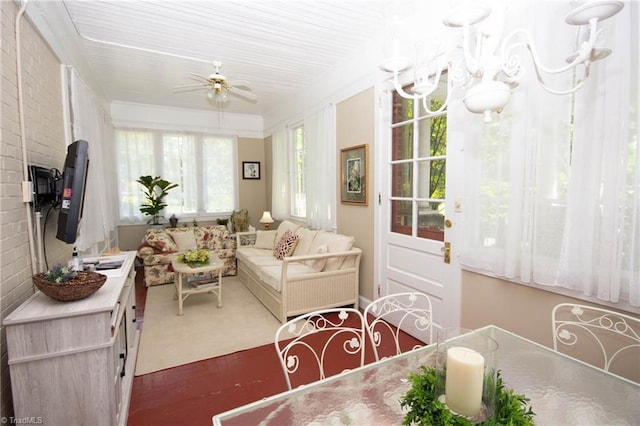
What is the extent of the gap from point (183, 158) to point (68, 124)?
3.18 m

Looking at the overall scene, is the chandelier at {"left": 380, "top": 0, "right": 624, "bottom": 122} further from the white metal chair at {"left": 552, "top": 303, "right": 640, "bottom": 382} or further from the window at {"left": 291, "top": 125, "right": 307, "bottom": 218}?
the window at {"left": 291, "top": 125, "right": 307, "bottom": 218}

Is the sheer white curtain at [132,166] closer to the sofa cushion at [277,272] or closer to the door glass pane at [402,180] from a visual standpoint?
the sofa cushion at [277,272]

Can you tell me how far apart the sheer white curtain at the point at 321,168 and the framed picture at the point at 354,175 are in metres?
0.22

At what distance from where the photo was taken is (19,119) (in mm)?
1751

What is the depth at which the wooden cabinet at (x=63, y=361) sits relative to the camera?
4.54 ft

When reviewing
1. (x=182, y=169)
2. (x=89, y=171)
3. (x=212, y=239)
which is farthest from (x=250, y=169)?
(x=89, y=171)

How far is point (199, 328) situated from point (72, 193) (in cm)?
185

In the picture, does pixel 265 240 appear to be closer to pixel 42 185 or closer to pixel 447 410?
pixel 42 185

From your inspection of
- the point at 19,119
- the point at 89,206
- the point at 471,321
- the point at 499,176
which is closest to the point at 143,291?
the point at 89,206

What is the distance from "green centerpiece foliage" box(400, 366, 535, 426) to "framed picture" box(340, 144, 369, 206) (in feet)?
8.61

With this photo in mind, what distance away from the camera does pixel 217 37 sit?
A: 310 centimetres

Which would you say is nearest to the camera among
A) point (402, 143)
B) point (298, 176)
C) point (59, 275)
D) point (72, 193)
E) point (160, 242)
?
point (59, 275)

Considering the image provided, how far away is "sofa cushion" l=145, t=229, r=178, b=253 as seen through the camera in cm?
464

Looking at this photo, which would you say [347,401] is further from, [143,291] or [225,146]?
[225,146]
